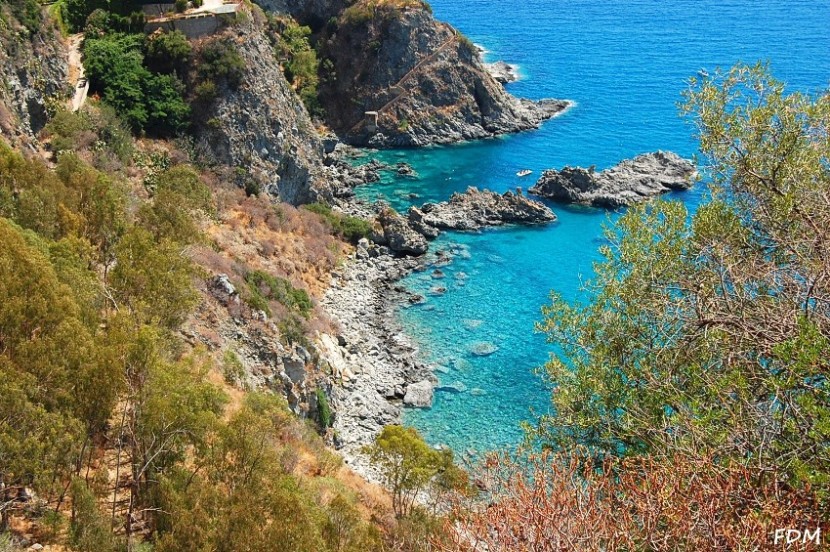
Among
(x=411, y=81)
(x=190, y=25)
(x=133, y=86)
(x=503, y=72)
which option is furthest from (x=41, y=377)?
(x=503, y=72)

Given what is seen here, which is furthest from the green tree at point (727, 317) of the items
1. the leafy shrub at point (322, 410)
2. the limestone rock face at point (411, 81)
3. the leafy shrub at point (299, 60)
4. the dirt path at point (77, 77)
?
the leafy shrub at point (299, 60)

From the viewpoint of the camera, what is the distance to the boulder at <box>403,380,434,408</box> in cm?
4266

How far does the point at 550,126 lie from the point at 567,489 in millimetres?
86899

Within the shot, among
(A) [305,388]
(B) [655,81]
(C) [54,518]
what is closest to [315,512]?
(C) [54,518]

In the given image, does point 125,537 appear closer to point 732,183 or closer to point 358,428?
point 732,183

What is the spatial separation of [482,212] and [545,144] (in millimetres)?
23370

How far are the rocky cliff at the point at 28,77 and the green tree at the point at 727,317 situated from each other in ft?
120

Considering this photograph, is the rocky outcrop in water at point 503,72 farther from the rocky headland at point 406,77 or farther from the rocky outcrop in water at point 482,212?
the rocky outcrop in water at point 482,212

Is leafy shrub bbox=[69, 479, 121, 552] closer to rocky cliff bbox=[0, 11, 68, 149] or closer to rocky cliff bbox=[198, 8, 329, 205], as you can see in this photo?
rocky cliff bbox=[0, 11, 68, 149]

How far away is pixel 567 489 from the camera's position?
10.0 metres

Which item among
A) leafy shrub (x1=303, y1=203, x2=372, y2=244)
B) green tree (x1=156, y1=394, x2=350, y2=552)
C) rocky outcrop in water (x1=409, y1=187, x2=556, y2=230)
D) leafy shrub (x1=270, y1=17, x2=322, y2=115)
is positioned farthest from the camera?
leafy shrub (x1=270, y1=17, x2=322, y2=115)

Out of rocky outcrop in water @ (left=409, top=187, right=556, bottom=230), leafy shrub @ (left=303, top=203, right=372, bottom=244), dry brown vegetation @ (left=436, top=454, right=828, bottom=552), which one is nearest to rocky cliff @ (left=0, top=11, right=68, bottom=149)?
leafy shrub @ (left=303, top=203, right=372, bottom=244)

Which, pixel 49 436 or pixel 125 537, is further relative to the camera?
pixel 125 537

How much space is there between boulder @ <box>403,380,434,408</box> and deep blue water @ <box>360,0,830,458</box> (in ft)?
2.00
